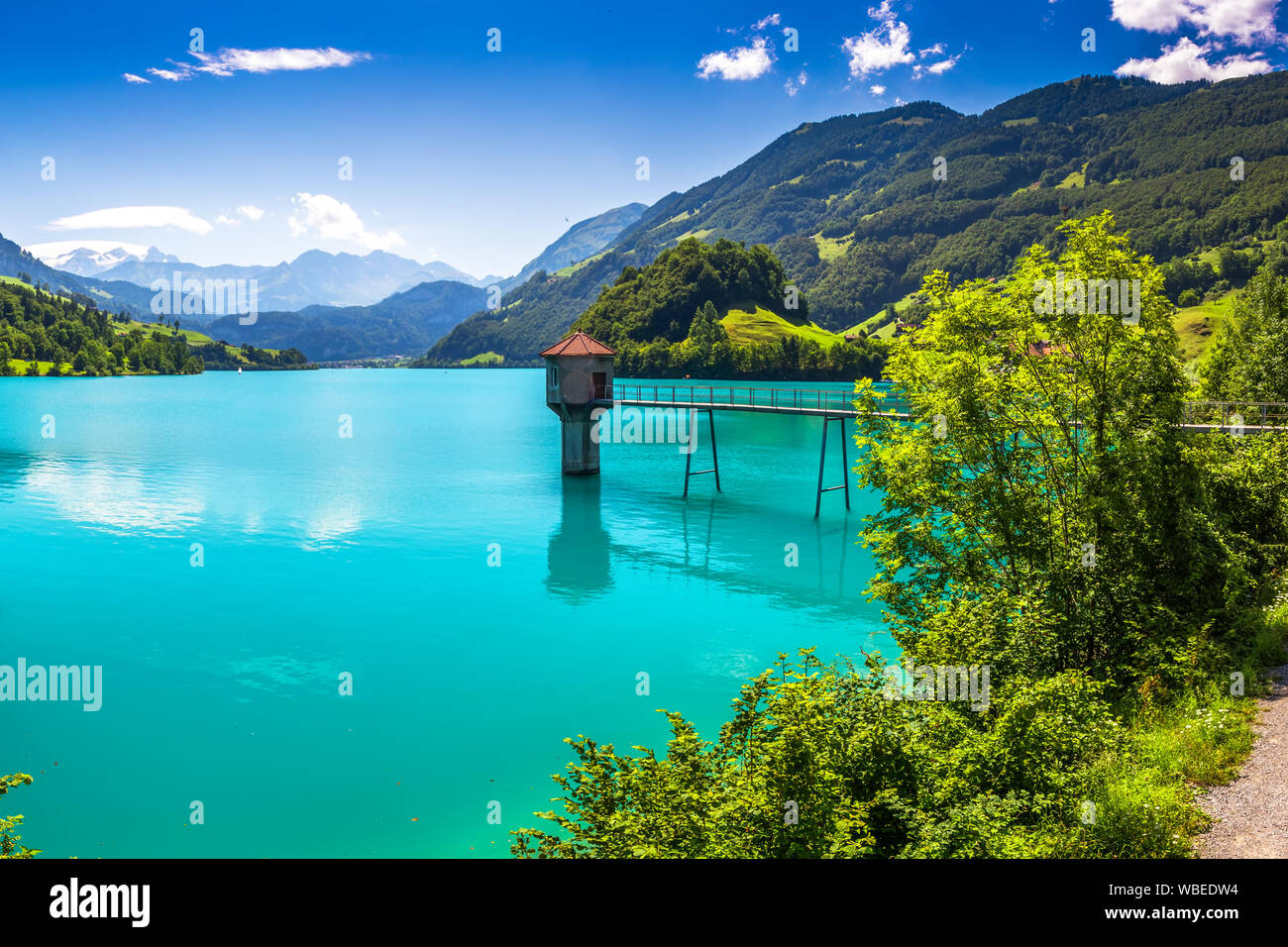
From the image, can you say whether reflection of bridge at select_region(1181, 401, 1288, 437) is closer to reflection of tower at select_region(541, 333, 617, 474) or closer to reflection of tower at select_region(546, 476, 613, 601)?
reflection of tower at select_region(546, 476, 613, 601)

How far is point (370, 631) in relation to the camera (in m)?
30.1

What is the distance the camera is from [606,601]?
35000 mm

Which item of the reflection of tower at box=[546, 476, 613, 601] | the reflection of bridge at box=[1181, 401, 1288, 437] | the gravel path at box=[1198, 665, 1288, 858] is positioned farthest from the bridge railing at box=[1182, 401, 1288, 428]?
the gravel path at box=[1198, 665, 1288, 858]

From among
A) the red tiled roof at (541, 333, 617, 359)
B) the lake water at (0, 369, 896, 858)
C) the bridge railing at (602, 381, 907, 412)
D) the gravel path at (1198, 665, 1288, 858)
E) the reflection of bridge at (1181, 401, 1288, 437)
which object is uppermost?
the red tiled roof at (541, 333, 617, 359)

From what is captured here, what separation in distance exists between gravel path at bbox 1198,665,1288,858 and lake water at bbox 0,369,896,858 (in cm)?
1192

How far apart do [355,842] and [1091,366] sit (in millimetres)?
20605

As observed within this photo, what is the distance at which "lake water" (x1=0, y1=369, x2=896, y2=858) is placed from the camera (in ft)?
60.8

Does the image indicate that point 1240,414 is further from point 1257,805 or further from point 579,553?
point 1257,805

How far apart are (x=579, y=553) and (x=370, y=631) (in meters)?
15.1

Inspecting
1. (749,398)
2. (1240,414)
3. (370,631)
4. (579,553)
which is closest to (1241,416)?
(1240,414)

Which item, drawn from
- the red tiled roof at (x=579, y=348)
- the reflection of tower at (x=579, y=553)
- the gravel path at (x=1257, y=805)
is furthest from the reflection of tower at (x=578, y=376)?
the gravel path at (x=1257, y=805)
